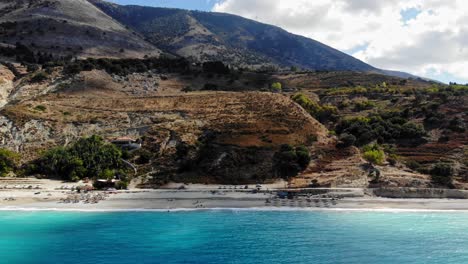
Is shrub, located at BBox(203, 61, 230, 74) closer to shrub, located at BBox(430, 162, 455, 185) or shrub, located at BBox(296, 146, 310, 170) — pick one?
shrub, located at BBox(296, 146, 310, 170)

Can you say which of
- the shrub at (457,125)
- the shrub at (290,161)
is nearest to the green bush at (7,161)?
the shrub at (290,161)

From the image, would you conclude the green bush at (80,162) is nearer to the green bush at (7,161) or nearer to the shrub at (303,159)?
the green bush at (7,161)

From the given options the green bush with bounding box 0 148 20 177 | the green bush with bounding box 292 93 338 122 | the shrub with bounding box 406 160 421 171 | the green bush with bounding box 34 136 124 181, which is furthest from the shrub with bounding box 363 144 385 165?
the green bush with bounding box 0 148 20 177

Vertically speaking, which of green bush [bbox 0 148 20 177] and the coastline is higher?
green bush [bbox 0 148 20 177]

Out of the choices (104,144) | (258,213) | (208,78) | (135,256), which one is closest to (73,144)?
(104,144)

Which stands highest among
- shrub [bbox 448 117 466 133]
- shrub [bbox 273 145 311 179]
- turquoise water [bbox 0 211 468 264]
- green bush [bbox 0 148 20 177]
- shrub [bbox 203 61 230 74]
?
shrub [bbox 203 61 230 74]

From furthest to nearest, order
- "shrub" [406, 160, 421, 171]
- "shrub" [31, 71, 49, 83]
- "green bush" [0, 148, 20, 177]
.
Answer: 1. "shrub" [31, 71, 49, 83]
2. "shrub" [406, 160, 421, 171]
3. "green bush" [0, 148, 20, 177]

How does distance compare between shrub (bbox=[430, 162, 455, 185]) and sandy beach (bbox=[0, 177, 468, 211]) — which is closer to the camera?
sandy beach (bbox=[0, 177, 468, 211])
